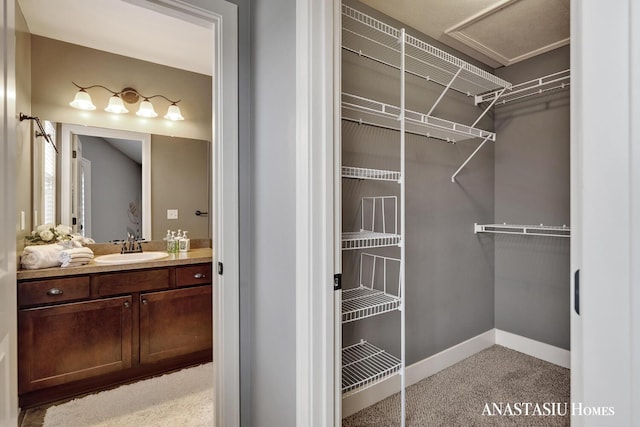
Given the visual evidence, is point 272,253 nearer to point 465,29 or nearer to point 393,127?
point 393,127

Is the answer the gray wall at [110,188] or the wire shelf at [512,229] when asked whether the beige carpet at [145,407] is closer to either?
the gray wall at [110,188]

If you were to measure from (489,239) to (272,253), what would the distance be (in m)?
2.25

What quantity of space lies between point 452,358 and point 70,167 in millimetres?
3403

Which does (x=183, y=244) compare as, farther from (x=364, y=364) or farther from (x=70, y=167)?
(x=364, y=364)

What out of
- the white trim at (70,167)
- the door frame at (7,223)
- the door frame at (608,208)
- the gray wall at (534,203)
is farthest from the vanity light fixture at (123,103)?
the door frame at (608,208)

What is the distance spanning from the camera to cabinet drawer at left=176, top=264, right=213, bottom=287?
256 cm

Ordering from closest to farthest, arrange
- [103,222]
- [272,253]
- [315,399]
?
[315,399] → [272,253] → [103,222]

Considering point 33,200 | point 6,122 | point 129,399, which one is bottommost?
point 129,399

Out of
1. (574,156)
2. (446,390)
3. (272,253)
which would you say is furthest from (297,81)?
(446,390)

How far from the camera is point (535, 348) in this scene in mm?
2666

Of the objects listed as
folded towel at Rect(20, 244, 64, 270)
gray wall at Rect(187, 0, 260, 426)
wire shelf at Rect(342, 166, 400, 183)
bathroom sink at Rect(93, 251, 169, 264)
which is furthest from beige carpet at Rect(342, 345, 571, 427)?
folded towel at Rect(20, 244, 64, 270)

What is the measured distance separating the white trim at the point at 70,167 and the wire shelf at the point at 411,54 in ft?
6.86

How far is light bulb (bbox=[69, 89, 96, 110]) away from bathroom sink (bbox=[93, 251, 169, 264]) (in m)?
1.22

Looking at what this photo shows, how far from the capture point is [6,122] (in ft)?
3.25
